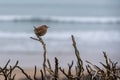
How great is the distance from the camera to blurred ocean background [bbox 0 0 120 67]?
304 inches

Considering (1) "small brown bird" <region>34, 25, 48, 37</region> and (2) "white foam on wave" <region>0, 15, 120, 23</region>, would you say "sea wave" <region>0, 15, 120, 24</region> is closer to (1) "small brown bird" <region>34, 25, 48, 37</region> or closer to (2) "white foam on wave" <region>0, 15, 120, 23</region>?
(2) "white foam on wave" <region>0, 15, 120, 23</region>

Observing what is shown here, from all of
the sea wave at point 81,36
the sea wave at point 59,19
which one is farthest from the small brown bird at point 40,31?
the sea wave at point 59,19

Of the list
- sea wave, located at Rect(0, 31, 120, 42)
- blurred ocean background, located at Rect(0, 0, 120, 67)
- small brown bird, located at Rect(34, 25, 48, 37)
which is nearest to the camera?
small brown bird, located at Rect(34, 25, 48, 37)

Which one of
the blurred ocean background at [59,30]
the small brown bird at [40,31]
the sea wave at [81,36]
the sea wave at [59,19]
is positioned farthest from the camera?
the sea wave at [59,19]

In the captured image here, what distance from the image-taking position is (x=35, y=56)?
7.51 m

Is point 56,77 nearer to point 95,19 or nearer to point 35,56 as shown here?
point 35,56

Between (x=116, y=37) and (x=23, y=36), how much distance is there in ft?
9.54

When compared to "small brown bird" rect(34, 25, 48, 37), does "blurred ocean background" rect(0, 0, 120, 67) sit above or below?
above

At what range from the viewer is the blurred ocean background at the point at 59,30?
7.71m

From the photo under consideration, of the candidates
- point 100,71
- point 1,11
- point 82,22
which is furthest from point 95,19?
point 100,71

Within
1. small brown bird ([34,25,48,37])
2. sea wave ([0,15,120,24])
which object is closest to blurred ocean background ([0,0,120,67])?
sea wave ([0,15,120,24])

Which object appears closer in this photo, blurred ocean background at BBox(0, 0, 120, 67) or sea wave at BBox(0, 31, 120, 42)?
blurred ocean background at BBox(0, 0, 120, 67)

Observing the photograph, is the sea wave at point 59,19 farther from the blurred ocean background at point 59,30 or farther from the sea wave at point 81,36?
the sea wave at point 81,36

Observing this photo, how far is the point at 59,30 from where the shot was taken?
13.4 meters
